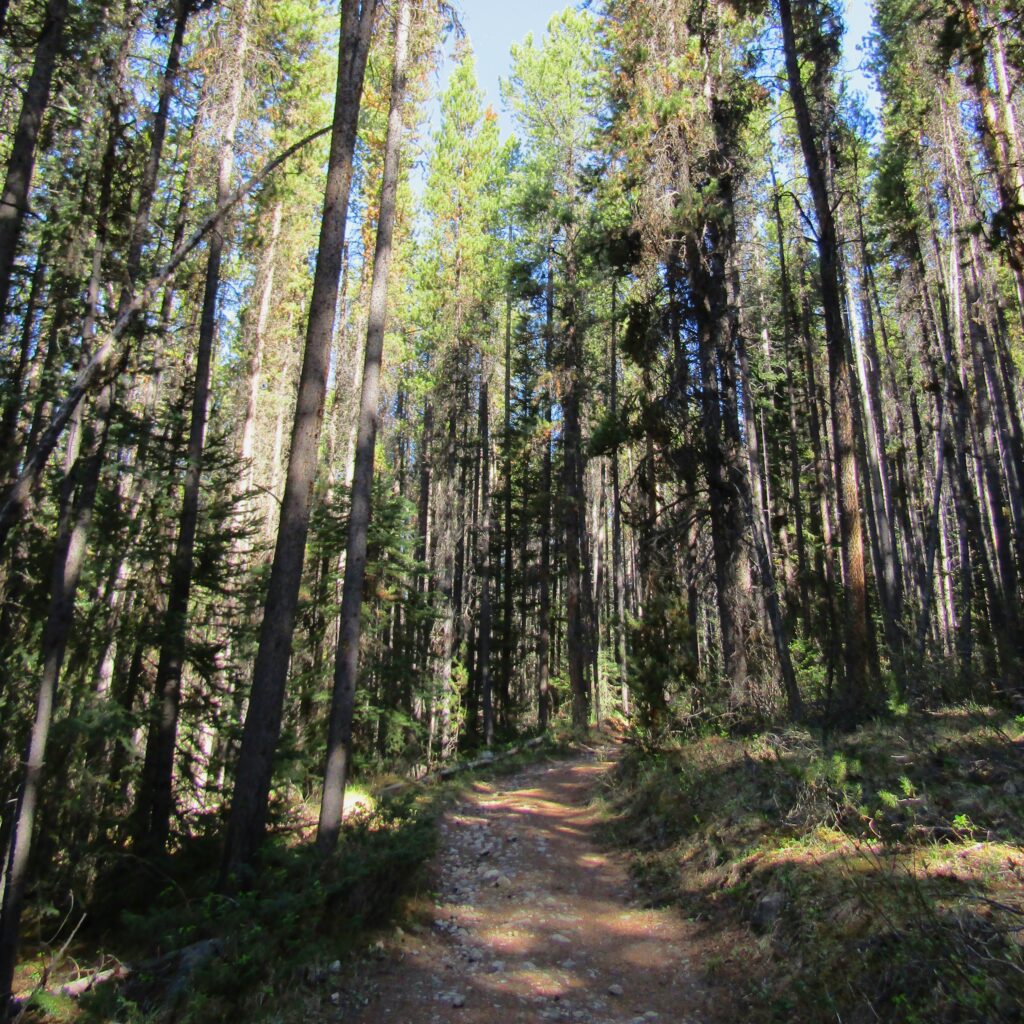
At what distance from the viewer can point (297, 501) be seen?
7363mm

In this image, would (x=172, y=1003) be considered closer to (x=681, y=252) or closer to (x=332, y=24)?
(x=681, y=252)

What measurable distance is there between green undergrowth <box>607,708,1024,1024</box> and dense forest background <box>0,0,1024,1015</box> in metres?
1.73

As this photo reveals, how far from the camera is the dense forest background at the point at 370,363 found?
25.4 feet

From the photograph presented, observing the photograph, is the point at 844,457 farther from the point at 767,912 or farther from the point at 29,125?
the point at 29,125

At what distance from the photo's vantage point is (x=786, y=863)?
5711mm

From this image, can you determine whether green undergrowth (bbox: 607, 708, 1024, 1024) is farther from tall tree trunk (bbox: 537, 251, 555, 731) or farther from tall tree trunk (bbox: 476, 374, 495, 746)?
tall tree trunk (bbox: 476, 374, 495, 746)

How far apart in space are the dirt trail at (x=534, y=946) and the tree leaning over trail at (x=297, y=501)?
1933mm

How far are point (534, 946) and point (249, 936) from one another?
8.51 feet

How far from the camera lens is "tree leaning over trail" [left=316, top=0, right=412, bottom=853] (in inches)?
311

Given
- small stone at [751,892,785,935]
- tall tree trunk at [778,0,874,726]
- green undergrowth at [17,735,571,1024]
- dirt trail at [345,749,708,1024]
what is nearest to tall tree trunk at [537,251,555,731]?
tall tree trunk at [778,0,874,726]

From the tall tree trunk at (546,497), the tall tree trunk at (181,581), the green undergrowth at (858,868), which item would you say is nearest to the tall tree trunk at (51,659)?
the tall tree trunk at (181,581)

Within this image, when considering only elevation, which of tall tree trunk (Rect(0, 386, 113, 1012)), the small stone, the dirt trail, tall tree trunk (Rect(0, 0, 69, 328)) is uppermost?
tall tree trunk (Rect(0, 0, 69, 328))

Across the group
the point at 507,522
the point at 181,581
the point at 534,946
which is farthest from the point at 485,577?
the point at 534,946

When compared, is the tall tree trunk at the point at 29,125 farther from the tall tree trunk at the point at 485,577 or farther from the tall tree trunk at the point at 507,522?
the tall tree trunk at the point at 485,577
